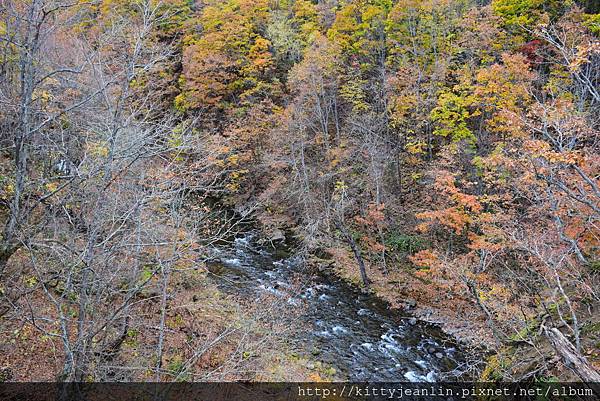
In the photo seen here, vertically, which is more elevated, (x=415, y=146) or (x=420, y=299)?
(x=415, y=146)

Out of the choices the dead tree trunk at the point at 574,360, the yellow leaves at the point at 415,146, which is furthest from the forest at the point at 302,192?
the yellow leaves at the point at 415,146

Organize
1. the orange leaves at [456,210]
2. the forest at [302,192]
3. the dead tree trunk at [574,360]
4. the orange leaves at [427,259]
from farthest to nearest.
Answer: the orange leaves at [427,259], the orange leaves at [456,210], the forest at [302,192], the dead tree trunk at [574,360]

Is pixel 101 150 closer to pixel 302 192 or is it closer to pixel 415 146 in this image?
pixel 302 192

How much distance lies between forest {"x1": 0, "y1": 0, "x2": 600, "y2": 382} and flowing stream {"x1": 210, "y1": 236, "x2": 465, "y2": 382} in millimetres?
89

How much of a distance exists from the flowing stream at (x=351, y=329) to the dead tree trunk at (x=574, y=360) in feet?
19.3

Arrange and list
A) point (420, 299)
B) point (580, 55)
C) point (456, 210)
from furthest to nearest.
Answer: point (420, 299) < point (456, 210) < point (580, 55)

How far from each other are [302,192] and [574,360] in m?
16.5

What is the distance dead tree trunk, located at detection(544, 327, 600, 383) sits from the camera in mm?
4112

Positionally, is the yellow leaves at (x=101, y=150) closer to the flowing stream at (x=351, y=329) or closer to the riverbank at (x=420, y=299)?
the flowing stream at (x=351, y=329)

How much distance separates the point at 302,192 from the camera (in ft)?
67.1

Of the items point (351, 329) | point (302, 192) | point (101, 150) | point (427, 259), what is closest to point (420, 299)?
point (427, 259)

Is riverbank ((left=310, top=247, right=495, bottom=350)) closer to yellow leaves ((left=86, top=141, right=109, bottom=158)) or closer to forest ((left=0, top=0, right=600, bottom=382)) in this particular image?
forest ((left=0, top=0, right=600, bottom=382))

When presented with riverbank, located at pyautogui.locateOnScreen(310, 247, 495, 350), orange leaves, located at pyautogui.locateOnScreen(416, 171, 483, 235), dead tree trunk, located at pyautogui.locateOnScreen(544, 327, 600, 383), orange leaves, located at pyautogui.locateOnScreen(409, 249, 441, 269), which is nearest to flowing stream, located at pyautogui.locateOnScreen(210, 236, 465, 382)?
riverbank, located at pyautogui.locateOnScreen(310, 247, 495, 350)

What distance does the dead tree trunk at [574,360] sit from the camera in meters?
4.11
